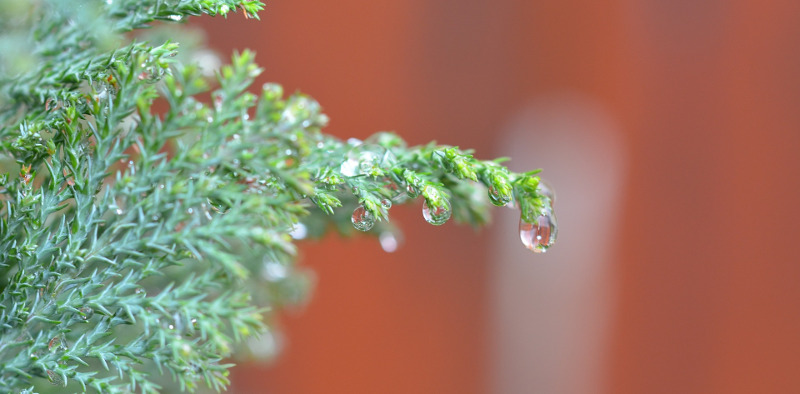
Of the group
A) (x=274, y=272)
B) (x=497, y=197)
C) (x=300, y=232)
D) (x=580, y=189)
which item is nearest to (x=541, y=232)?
(x=497, y=197)

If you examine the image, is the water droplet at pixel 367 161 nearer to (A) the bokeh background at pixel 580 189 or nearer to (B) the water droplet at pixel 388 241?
(B) the water droplet at pixel 388 241

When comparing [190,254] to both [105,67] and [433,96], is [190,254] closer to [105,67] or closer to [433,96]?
[105,67]

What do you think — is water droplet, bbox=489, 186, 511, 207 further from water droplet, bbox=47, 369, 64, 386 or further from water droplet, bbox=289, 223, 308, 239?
water droplet, bbox=47, 369, 64, 386

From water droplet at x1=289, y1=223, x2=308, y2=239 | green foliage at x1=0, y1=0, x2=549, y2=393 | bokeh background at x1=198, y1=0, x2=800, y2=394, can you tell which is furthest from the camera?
bokeh background at x1=198, y1=0, x2=800, y2=394

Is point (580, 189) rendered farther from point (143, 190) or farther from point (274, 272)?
point (143, 190)

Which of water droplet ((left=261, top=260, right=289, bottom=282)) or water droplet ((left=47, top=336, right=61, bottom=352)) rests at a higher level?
water droplet ((left=47, top=336, right=61, bottom=352))

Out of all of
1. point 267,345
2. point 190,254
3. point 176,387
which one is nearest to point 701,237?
point 267,345

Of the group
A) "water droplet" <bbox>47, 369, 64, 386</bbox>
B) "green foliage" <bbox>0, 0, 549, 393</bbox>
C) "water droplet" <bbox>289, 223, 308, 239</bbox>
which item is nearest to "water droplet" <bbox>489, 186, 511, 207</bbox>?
"green foliage" <bbox>0, 0, 549, 393</bbox>
